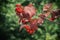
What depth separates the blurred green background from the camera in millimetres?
2725

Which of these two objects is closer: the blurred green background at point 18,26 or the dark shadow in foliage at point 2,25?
the blurred green background at point 18,26

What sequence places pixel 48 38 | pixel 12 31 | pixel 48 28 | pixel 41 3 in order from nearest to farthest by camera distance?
1. pixel 48 38
2. pixel 48 28
3. pixel 41 3
4. pixel 12 31

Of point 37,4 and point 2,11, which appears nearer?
point 37,4

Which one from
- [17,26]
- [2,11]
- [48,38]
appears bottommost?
[48,38]

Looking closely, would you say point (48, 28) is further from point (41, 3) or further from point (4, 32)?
point (4, 32)

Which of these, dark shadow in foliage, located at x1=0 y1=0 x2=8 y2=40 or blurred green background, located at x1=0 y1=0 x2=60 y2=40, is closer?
blurred green background, located at x1=0 y1=0 x2=60 y2=40

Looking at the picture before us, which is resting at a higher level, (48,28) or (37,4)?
(37,4)

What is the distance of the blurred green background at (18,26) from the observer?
2725mm

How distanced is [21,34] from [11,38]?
7.3 inches

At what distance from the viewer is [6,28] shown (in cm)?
315

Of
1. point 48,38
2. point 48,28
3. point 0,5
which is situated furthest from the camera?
point 0,5

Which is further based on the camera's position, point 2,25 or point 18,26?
point 2,25

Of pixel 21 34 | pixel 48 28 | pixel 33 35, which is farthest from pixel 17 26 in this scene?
pixel 48 28

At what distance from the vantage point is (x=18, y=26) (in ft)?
9.82
